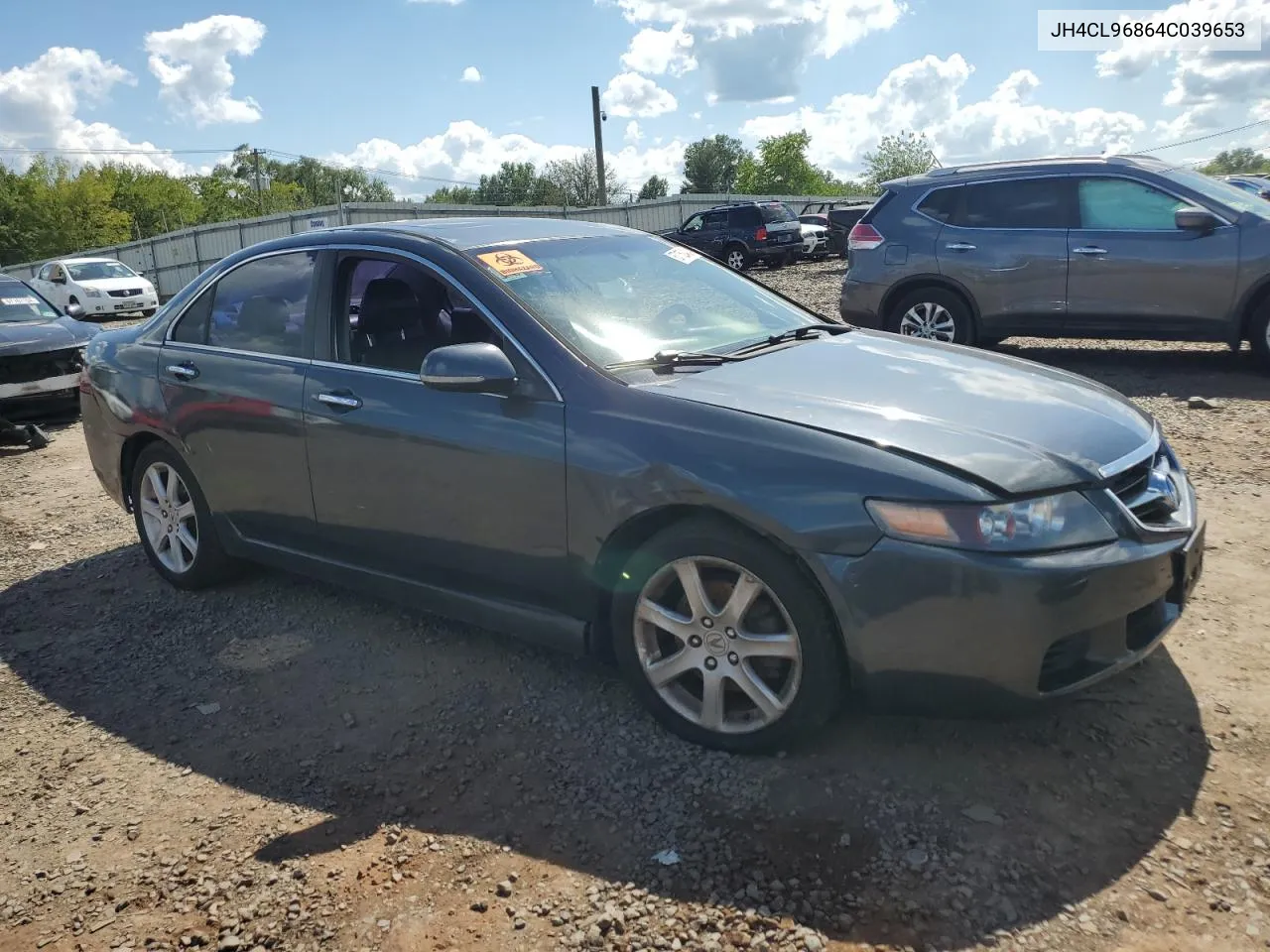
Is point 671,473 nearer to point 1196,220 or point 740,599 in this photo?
point 740,599

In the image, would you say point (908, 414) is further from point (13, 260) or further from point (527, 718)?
point (13, 260)

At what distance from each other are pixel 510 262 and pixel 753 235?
70.9 feet

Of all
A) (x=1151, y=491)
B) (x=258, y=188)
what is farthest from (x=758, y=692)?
(x=258, y=188)

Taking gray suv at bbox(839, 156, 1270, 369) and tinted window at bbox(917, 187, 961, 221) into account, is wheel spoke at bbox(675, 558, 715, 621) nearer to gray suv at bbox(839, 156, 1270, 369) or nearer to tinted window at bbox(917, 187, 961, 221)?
gray suv at bbox(839, 156, 1270, 369)

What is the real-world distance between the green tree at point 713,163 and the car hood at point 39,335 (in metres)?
91.1

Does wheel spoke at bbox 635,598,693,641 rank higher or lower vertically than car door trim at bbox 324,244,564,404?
lower

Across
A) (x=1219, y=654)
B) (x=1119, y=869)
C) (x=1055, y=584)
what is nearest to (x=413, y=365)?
(x=1055, y=584)

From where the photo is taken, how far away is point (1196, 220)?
801 centimetres

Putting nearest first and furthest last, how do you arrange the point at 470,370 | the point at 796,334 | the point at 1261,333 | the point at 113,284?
the point at 470,370 → the point at 796,334 → the point at 1261,333 → the point at 113,284

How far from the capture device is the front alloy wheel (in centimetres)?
300

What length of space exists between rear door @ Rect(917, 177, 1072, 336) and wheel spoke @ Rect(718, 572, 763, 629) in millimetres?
6705

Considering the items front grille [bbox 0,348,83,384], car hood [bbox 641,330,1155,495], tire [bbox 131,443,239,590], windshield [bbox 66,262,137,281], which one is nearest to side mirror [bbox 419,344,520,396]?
car hood [bbox 641,330,1155,495]

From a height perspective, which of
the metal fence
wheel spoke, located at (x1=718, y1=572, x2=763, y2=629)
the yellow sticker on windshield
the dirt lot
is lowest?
the dirt lot

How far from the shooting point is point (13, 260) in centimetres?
6431
